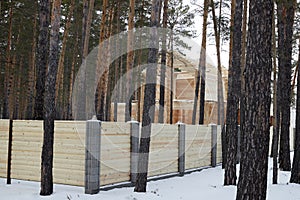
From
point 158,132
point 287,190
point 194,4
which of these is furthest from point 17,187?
point 194,4

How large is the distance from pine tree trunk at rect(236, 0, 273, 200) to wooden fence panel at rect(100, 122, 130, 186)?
3.65m

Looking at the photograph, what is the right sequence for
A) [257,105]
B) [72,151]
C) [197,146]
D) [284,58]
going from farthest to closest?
1. [197,146]
2. [284,58]
3. [72,151]
4. [257,105]

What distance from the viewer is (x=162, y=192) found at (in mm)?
7789

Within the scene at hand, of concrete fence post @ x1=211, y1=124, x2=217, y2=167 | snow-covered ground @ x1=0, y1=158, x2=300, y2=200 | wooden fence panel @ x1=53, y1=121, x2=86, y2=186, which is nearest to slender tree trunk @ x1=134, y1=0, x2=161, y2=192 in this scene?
snow-covered ground @ x1=0, y1=158, x2=300, y2=200

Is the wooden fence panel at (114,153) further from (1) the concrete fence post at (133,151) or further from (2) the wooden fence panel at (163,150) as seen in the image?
(2) the wooden fence panel at (163,150)

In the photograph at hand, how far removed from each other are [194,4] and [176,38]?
287 centimetres

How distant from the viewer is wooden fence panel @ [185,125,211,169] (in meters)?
11.4

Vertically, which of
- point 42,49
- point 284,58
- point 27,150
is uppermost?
point 284,58

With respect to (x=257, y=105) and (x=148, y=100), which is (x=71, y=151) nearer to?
(x=148, y=100)

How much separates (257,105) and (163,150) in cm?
583

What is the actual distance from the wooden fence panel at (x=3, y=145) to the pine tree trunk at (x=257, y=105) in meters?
5.98

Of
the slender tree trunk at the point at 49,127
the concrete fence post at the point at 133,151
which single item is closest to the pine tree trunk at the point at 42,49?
the slender tree trunk at the point at 49,127

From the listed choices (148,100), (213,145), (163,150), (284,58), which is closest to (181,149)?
(163,150)

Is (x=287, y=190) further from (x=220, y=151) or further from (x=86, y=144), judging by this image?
(x=220, y=151)
